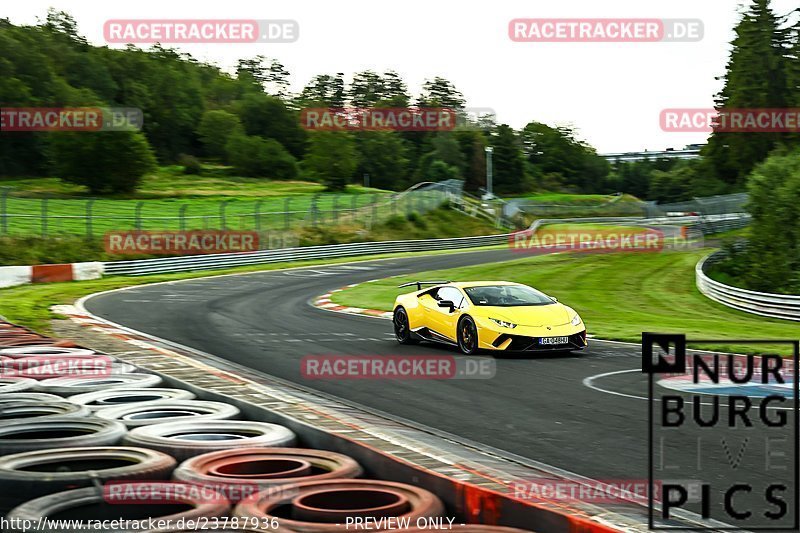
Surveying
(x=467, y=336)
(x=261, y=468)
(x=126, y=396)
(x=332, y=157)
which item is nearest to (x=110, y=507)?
(x=261, y=468)

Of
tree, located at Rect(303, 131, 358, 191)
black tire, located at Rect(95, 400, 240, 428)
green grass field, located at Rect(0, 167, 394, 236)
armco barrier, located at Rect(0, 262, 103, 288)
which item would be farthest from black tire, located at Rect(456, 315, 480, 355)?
tree, located at Rect(303, 131, 358, 191)

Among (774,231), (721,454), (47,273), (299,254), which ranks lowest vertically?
(299,254)

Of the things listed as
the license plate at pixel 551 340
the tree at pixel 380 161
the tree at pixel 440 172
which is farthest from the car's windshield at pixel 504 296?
the tree at pixel 380 161

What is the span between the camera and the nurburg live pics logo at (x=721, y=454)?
5.52 metres

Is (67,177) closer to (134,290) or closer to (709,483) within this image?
(134,290)

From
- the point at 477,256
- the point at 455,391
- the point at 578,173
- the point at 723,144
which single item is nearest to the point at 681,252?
the point at 477,256

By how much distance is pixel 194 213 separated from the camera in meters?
64.8

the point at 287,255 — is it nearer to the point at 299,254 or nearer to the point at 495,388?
the point at 299,254

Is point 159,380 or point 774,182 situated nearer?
point 159,380

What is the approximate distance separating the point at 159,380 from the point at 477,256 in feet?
139

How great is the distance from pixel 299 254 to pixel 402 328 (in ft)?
116

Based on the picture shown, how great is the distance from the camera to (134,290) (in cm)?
3219

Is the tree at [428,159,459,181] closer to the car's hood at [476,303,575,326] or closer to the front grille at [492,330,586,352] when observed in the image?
the car's hood at [476,303,575,326]

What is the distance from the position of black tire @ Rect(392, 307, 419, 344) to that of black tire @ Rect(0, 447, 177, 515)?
407 inches
